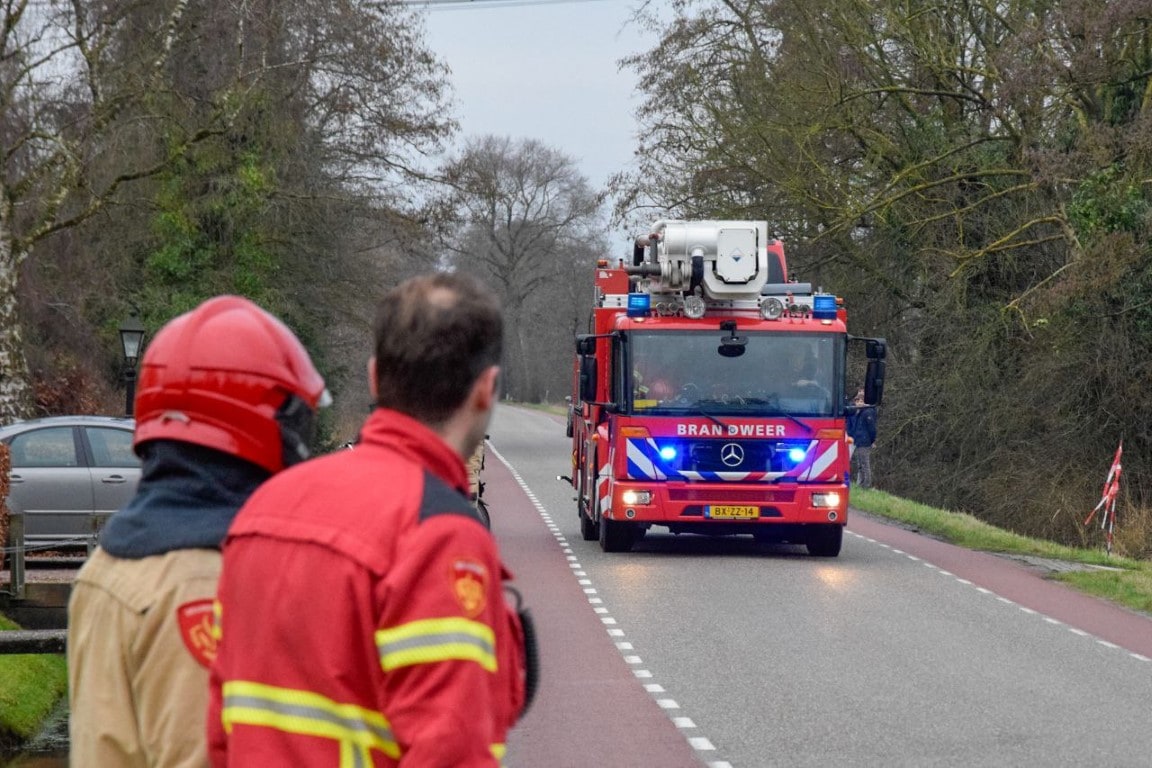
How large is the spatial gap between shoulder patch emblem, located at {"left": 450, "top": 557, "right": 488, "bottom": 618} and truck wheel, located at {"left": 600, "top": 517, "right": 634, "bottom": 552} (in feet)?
57.8

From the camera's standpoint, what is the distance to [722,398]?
1927cm

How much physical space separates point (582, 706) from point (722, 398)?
359 inches

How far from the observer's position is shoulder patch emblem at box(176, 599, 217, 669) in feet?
9.37

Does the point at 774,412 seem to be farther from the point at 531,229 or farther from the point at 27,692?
the point at 531,229

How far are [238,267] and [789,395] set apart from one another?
1945 cm

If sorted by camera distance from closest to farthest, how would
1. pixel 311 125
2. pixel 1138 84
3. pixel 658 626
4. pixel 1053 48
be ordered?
pixel 658 626
pixel 1053 48
pixel 1138 84
pixel 311 125

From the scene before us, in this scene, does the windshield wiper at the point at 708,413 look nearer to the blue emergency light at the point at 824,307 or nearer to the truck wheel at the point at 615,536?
the blue emergency light at the point at 824,307

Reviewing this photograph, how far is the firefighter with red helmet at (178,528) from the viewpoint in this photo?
2.88 meters

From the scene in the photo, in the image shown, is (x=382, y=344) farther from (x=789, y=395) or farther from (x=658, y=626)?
(x=789, y=395)

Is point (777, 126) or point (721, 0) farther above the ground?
point (721, 0)

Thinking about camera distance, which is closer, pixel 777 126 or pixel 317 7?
pixel 777 126

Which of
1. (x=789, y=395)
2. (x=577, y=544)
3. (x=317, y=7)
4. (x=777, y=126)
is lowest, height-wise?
(x=577, y=544)

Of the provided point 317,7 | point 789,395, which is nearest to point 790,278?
point 789,395

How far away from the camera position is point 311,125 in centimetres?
3878
